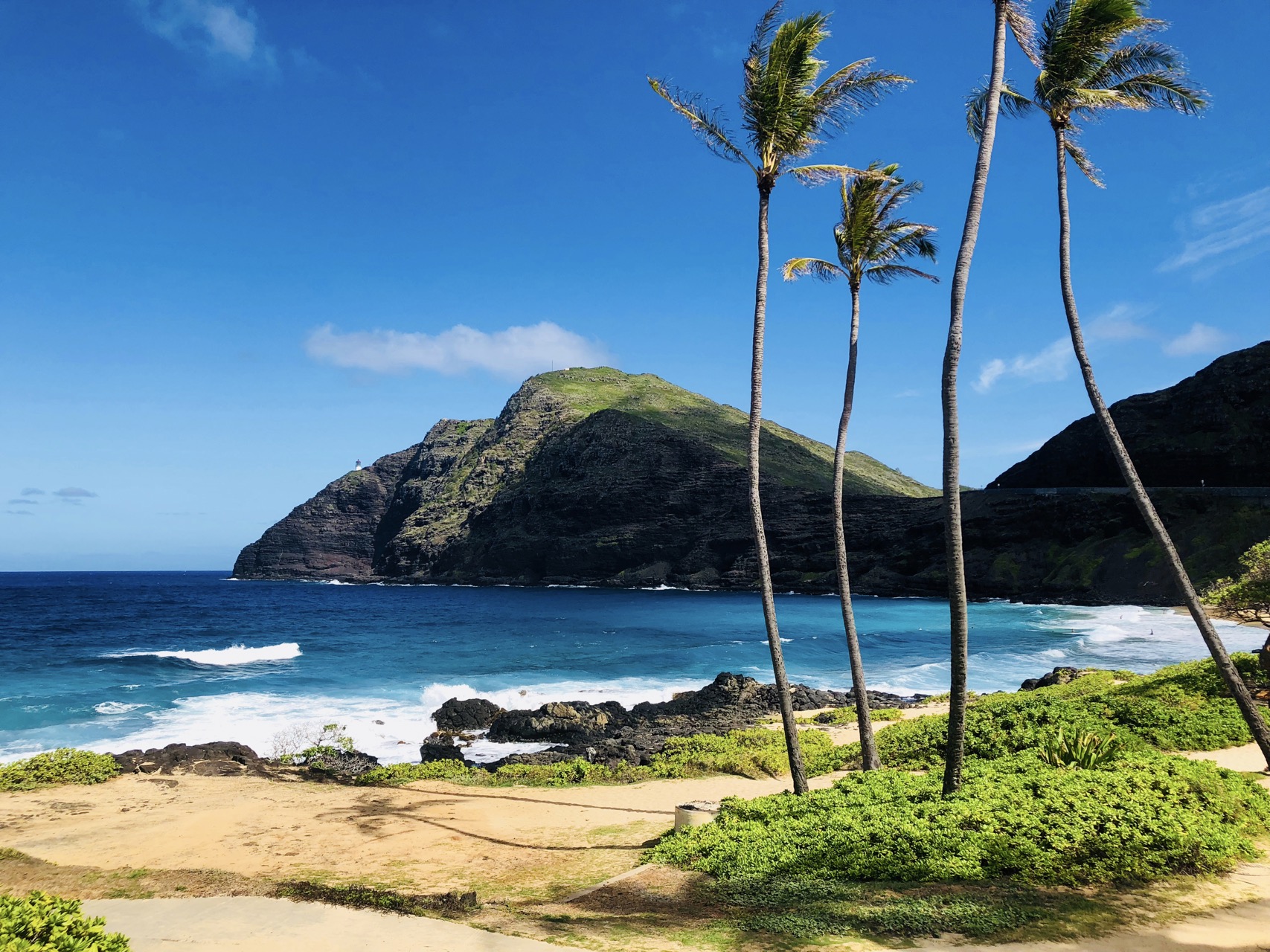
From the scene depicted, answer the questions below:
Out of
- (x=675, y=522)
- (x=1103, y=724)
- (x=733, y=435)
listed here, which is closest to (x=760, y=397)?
(x=1103, y=724)

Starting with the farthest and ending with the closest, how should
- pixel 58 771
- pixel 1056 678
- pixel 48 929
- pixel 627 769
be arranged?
pixel 1056 678 → pixel 627 769 → pixel 58 771 → pixel 48 929

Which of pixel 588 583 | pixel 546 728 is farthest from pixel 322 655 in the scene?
pixel 588 583

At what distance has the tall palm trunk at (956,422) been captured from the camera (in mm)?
10634

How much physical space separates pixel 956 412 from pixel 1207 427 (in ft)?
344

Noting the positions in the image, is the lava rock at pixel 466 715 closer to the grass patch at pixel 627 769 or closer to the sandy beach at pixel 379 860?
the grass patch at pixel 627 769

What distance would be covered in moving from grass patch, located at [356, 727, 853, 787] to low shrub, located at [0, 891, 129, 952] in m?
13.7

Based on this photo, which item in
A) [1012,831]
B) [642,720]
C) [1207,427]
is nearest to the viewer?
[1012,831]

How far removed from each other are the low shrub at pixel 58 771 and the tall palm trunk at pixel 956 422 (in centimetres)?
1906

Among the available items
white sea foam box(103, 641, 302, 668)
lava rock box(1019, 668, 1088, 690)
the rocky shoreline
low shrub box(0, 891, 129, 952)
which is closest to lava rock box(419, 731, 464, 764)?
the rocky shoreline

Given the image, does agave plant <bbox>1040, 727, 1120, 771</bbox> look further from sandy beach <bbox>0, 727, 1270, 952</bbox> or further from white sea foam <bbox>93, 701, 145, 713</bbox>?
white sea foam <bbox>93, 701, 145, 713</bbox>

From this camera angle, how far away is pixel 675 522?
134m

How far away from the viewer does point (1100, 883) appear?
877 centimetres

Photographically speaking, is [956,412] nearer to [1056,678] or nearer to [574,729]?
[574,729]

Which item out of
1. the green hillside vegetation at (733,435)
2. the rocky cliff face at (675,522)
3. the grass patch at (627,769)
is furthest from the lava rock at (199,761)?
the green hillside vegetation at (733,435)
